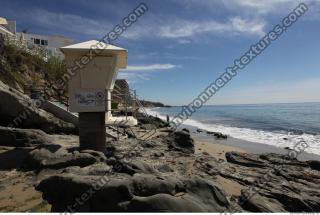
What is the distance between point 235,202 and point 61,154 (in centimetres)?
632

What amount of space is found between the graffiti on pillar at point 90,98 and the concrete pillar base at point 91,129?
442 millimetres

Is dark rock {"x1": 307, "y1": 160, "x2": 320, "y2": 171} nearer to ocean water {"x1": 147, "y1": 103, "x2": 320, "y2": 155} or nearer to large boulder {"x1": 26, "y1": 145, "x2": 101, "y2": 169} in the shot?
ocean water {"x1": 147, "y1": 103, "x2": 320, "y2": 155}

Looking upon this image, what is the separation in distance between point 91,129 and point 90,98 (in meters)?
1.28

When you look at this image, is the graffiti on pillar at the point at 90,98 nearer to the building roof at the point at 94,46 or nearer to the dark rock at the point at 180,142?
the building roof at the point at 94,46

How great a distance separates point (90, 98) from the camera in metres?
12.7

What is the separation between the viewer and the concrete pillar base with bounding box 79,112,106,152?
42.2 ft

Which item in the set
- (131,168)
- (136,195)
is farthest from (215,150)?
(136,195)

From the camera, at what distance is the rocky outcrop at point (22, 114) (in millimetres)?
A: 16641

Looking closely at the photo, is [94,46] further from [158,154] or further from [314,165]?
[314,165]

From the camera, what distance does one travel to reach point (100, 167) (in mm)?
9383

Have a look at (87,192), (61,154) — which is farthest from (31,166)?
(87,192)

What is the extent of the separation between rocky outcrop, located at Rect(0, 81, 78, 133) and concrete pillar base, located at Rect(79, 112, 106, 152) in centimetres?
525

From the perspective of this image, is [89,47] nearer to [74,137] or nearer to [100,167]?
[100,167]

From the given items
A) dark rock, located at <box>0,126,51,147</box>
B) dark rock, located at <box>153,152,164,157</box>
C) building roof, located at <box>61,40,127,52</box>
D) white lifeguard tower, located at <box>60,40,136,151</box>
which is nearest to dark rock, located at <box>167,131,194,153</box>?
dark rock, located at <box>153,152,164,157</box>
